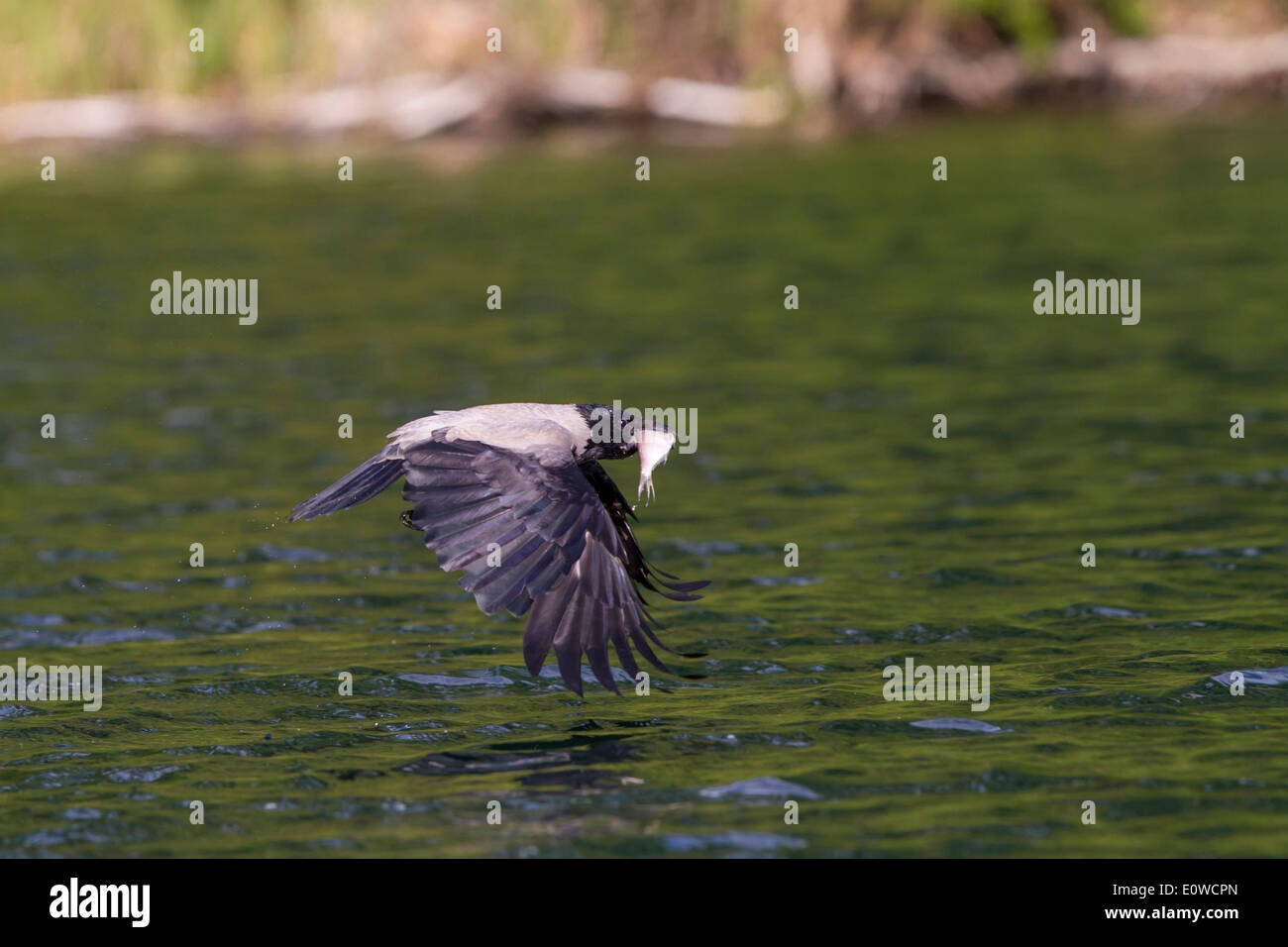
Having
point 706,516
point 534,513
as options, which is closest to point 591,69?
point 706,516

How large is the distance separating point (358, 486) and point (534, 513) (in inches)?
51.5

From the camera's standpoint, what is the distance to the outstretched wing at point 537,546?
28.1 feet

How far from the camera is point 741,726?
9.04 meters

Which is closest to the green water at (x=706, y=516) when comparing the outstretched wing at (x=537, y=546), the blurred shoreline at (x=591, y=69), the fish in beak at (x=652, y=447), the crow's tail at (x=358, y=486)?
the outstretched wing at (x=537, y=546)

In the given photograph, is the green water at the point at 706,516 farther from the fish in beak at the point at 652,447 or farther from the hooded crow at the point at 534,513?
the fish in beak at the point at 652,447

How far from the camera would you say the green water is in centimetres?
810

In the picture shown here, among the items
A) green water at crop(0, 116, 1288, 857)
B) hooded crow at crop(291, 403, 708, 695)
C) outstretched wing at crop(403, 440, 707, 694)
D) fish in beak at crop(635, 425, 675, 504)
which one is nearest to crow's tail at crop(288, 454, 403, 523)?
hooded crow at crop(291, 403, 708, 695)

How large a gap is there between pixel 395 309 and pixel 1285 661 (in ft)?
48.5

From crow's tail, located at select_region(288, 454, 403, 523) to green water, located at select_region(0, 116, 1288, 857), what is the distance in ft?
3.38

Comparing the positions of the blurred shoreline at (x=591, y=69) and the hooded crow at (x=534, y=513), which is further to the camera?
the blurred shoreline at (x=591, y=69)

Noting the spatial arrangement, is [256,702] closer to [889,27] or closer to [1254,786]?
[1254,786]

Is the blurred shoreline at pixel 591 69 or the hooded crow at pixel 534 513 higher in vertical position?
the blurred shoreline at pixel 591 69

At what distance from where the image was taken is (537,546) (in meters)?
8.79
